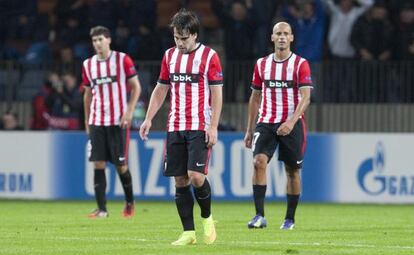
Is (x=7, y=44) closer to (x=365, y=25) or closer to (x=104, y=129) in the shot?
(x=365, y=25)

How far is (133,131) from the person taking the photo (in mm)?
21234

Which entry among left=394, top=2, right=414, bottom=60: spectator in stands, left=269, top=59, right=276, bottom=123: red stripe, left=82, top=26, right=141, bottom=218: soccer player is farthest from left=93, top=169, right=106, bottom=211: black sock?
left=394, top=2, right=414, bottom=60: spectator in stands

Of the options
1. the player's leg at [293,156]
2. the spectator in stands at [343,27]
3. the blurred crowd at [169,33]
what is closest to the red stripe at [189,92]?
the player's leg at [293,156]

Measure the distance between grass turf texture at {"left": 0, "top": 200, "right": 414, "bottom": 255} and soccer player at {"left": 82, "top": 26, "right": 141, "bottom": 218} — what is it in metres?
0.59

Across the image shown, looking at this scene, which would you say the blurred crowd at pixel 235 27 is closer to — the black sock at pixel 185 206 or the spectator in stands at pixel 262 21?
the spectator in stands at pixel 262 21

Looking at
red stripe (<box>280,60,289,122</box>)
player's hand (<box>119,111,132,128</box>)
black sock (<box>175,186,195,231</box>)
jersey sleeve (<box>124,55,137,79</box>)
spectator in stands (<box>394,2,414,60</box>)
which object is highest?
spectator in stands (<box>394,2,414,60</box>)

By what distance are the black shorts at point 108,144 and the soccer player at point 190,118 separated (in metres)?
4.54

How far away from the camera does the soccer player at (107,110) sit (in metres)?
16.4

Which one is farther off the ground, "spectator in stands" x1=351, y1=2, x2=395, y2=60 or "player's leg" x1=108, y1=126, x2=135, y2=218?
"spectator in stands" x1=351, y1=2, x2=395, y2=60

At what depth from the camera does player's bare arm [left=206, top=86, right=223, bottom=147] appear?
11.4 meters

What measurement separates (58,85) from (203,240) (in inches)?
416

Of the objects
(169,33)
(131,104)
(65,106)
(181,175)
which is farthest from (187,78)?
(169,33)

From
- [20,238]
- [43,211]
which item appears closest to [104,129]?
[43,211]

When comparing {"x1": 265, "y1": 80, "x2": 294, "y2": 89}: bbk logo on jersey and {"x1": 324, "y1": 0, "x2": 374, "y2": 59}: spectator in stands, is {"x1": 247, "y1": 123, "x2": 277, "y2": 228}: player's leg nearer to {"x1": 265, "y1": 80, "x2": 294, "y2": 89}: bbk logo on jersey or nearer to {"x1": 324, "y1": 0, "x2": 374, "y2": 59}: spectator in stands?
{"x1": 265, "y1": 80, "x2": 294, "y2": 89}: bbk logo on jersey
